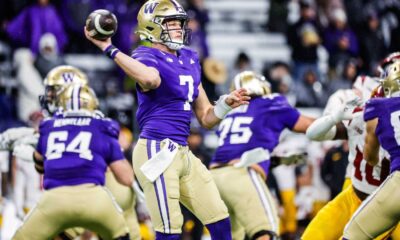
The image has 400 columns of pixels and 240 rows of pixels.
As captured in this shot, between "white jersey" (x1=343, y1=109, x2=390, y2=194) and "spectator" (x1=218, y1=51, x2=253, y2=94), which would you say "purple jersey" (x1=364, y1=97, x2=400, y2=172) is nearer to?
"white jersey" (x1=343, y1=109, x2=390, y2=194)

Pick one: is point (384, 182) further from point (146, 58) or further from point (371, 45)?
point (371, 45)

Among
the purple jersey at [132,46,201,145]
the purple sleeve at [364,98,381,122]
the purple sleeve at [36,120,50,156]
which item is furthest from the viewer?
the purple sleeve at [36,120,50,156]

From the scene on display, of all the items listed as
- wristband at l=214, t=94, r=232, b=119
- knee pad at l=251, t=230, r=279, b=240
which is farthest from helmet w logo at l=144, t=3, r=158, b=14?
knee pad at l=251, t=230, r=279, b=240

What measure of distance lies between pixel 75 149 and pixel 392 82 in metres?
2.56

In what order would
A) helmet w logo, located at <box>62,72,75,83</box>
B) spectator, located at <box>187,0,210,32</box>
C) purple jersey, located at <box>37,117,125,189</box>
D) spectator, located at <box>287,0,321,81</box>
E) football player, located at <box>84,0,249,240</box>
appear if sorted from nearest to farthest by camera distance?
football player, located at <box>84,0,249,240</box> → purple jersey, located at <box>37,117,125,189</box> → helmet w logo, located at <box>62,72,75,83</box> → spectator, located at <box>187,0,210,32</box> → spectator, located at <box>287,0,321,81</box>

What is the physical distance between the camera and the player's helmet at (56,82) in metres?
9.60

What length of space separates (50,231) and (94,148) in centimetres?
76

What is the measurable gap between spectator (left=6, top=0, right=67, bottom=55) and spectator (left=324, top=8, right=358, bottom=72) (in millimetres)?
4282

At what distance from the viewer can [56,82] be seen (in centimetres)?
986

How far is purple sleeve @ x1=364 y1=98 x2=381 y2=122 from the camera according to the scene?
7637 millimetres

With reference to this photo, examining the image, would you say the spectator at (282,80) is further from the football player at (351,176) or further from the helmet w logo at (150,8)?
the helmet w logo at (150,8)

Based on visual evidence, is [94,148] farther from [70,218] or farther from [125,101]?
[125,101]

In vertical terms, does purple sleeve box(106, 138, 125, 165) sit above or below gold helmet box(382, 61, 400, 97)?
below

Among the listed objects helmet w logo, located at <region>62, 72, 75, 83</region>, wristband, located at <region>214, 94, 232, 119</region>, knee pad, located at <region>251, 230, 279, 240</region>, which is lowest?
knee pad, located at <region>251, 230, 279, 240</region>
